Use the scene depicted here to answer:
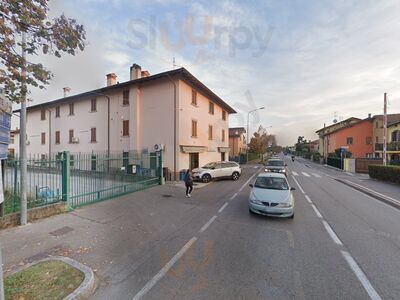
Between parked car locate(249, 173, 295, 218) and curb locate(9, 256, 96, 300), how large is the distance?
5090 millimetres

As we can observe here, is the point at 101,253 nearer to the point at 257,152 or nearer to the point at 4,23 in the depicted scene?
the point at 4,23

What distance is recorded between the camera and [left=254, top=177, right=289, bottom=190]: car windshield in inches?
305

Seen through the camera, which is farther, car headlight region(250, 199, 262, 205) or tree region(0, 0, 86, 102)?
car headlight region(250, 199, 262, 205)

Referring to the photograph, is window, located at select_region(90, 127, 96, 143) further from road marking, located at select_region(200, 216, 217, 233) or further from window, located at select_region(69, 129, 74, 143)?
road marking, located at select_region(200, 216, 217, 233)

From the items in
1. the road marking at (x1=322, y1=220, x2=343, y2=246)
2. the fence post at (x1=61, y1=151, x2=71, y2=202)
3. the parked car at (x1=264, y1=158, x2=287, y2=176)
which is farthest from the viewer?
the parked car at (x1=264, y1=158, x2=287, y2=176)

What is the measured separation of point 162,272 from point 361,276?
3.64m

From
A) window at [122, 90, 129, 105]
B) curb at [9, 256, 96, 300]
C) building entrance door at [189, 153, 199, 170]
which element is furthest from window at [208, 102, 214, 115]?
curb at [9, 256, 96, 300]

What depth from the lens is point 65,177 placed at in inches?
301

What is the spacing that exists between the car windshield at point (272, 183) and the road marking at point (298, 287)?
13.5 ft

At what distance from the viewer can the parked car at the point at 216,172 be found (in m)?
15.7

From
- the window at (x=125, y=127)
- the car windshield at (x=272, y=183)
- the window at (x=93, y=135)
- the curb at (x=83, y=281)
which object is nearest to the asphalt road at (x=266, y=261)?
the curb at (x=83, y=281)

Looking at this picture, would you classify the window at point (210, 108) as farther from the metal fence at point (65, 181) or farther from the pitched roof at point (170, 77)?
the metal fence at point (65, 181)

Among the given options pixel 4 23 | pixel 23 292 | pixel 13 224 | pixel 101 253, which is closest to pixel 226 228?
pixel 101 253

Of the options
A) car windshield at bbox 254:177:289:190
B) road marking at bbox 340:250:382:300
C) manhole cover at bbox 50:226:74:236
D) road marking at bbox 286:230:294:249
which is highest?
car windshield at bbox 254:177:289:190
